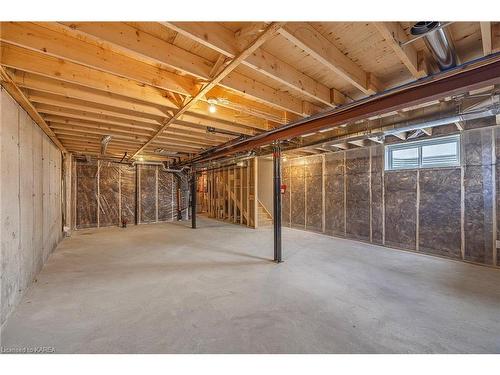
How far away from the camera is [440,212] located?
396cm

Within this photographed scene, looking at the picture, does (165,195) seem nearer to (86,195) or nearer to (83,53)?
(86,195)

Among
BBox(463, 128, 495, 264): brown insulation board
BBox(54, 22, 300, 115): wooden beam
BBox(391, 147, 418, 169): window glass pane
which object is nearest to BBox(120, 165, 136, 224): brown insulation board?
BBox(54, 22, 300, 115): wooden beam

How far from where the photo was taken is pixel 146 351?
1.61m

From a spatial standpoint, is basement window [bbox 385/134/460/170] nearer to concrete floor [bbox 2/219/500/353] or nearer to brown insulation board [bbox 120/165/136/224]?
concrete floor [bbox 2/219/500/353]

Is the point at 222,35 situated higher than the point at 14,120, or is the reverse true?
the point at 222,35

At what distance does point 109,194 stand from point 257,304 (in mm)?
6913

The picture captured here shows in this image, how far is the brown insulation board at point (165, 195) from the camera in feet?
27.1

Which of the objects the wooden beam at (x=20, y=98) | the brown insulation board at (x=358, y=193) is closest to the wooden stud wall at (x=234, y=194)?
the brown insulation board at (x=358, y=193)

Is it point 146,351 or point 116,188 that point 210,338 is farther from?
point 116,188

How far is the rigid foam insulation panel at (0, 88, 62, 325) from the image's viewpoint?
2.03 metres

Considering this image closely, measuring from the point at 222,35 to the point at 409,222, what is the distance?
15.3 ft

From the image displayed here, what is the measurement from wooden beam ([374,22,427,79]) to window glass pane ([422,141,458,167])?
107 inches

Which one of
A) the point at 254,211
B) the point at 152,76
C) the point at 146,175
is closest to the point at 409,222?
the point at 254,211
